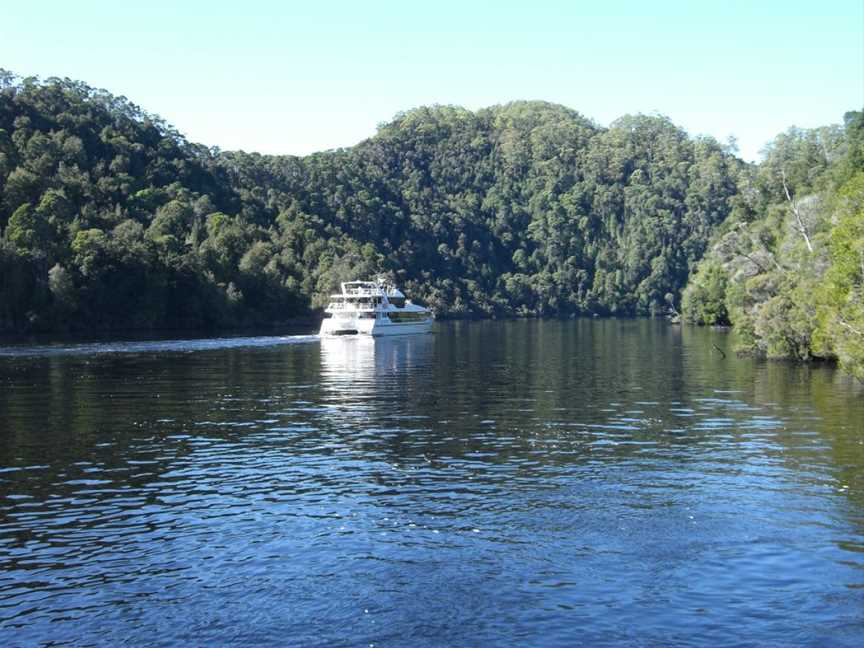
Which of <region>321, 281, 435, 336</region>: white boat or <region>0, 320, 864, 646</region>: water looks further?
<region>321, 281, 435, 336</region>: white boat

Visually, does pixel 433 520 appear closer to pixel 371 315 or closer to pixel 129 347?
pixel 129 347

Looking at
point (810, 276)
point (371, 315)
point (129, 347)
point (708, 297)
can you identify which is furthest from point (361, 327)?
point (708, 297)

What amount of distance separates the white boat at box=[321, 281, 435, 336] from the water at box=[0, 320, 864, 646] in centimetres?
6846

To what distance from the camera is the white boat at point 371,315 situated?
119 meters

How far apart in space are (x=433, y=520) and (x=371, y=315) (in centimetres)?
10264

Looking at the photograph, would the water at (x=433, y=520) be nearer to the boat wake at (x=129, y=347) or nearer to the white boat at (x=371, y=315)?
the boat wake at (x=129, y=347)

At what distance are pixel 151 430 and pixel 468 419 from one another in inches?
585

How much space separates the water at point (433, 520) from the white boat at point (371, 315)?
225 feet

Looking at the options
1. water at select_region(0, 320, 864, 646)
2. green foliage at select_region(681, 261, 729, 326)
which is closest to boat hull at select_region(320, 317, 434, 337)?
green foliage at select_region(681, 261, 729, 326)

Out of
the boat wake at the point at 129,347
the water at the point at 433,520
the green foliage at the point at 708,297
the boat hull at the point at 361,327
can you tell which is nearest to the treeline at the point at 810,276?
the water at the point at 433,520

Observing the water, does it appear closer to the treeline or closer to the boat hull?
the treeline

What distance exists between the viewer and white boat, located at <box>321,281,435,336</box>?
4678 inches

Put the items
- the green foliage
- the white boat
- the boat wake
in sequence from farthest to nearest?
the green foliage
the white boat
the boat wake

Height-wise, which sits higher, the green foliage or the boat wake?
the green foliage
